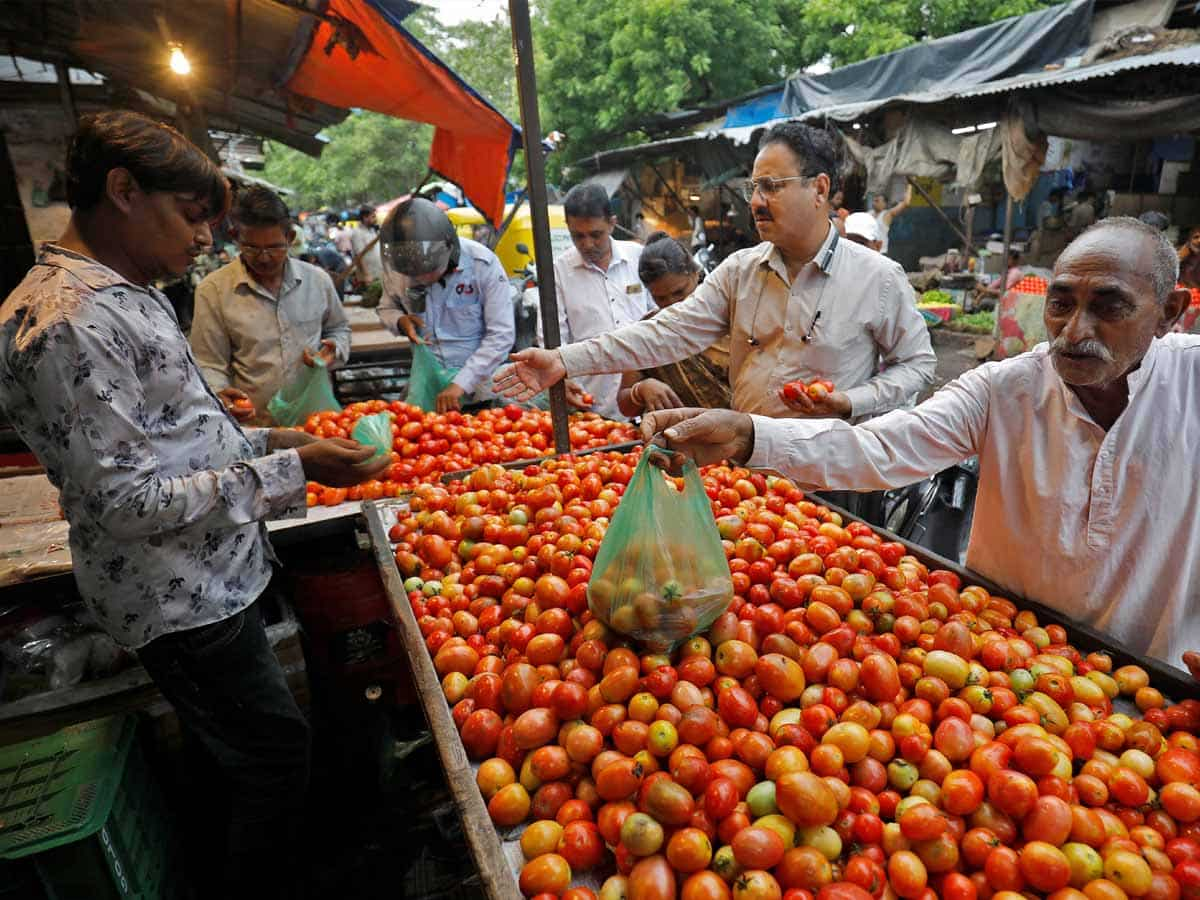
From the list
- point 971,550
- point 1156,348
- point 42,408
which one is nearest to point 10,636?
point 42,408

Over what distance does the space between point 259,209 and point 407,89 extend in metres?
3.08

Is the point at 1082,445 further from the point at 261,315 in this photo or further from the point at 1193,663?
the point at 261,315

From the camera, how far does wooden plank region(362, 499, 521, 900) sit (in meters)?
1.36

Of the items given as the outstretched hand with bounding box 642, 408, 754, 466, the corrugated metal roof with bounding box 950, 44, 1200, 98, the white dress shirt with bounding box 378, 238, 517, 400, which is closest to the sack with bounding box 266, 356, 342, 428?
the white dress shirt with bounding box 378, 238, 517, 400

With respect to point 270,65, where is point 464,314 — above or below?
below

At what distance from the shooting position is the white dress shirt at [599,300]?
17.6ft

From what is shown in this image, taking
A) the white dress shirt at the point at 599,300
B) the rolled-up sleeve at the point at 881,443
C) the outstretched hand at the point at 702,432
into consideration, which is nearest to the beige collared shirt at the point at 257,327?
the white dress shirt at the point at 599,300

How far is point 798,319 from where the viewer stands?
10.8 ft

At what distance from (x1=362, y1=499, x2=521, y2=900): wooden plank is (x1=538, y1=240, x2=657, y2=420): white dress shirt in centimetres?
303

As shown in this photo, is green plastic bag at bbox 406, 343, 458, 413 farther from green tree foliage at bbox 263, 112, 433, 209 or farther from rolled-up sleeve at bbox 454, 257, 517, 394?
green tree foliage at bbox 263, 112, 433, 209

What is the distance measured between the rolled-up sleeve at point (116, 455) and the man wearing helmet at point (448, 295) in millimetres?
2772

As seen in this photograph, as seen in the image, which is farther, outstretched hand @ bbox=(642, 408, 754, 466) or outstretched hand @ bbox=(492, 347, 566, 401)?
outstretched hand @ bbox=(492, 347, 566, 401)

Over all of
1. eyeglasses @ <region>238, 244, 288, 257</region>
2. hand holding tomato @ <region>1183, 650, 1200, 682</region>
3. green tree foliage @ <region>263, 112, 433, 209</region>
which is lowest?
hand holding tomato @ <region>1183, 650, 1200, 682</region>

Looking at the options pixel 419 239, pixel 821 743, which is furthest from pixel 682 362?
pixel 821 743
